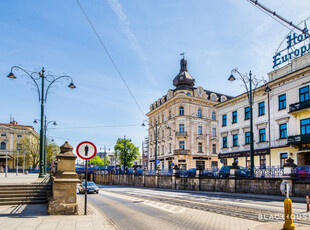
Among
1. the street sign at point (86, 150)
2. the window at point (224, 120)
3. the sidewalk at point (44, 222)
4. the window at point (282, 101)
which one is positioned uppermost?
the window at point (282, 101)

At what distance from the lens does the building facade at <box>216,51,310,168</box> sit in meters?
30.8

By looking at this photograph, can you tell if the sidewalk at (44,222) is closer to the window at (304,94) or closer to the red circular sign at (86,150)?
the red circular sign at (86,150)

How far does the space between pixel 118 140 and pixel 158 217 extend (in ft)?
241

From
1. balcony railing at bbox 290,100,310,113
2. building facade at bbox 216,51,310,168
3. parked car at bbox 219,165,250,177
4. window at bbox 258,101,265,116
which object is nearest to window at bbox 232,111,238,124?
building facade at bbox 216,51,310,168

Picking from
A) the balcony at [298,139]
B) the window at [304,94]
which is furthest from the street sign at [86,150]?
the window at [304,94]

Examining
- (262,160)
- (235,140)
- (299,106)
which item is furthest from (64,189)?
(235,140)

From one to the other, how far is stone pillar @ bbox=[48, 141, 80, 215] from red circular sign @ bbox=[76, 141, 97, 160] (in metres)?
1.08

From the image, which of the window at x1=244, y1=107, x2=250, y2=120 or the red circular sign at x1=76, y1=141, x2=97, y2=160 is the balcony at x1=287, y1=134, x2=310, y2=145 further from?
the red circular sign at x1=76, y1=141, x2=97, y2=160

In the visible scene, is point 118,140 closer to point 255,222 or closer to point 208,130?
point 208,130

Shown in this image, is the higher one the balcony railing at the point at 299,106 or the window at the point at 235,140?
the balcony railing at the point at 299,106

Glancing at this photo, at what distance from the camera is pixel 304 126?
30750mm

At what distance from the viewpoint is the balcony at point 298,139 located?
2922cm

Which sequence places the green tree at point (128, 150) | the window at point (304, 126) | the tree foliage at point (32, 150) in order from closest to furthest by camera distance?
the window at point (304, 126), the tree foliage at point (32, 150), the green tree at point (128, 150)

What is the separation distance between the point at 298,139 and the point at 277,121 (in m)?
4.40
